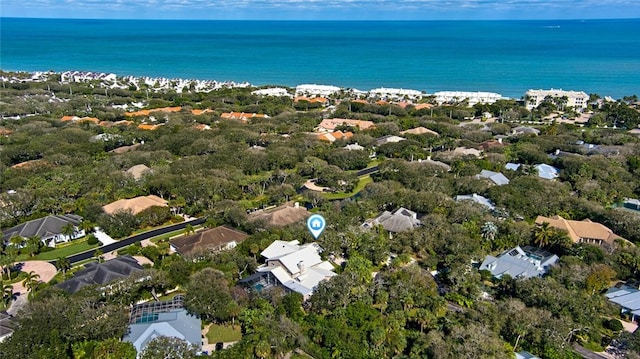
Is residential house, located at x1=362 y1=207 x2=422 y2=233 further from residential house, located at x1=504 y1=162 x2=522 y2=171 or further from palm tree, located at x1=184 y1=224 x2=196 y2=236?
residential house, located at x1=504 y1=162 x2=522 y2=171

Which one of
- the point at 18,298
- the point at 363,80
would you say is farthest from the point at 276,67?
the point at 18,298

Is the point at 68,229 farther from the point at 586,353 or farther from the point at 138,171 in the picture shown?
the point at 586,353

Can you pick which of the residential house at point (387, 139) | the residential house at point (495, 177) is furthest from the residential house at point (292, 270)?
the residential house at point (387, 139)

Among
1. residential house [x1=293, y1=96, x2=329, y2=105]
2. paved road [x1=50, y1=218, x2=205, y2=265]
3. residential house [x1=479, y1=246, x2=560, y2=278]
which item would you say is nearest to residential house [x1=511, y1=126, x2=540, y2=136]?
residential house [x1=293, y1=96, x2=329, y2=105]

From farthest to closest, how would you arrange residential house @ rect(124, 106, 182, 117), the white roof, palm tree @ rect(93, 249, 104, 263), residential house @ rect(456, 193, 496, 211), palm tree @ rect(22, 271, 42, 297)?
residential house @ rect(124, 106, 182, 117), residential house @ rect(456, 193, 496, 211), palm tree @ rect(93, 249, 104, 263), the white roof, palm tree @ rect(22, 271, 42, 297)

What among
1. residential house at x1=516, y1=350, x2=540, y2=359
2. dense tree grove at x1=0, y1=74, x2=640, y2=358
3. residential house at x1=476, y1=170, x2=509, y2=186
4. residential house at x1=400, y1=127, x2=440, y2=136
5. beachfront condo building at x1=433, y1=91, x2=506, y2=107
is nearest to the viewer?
residential house at x1=516, y1=350, x2=540, y2=359

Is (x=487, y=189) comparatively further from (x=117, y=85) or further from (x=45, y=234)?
(x=117, y=85)

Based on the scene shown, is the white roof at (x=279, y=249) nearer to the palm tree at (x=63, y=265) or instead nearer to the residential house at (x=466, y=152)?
the palm tree at (x=63, y=265)
